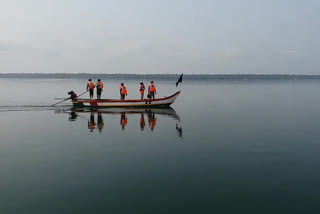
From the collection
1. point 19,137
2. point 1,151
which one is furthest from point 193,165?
point 19,137

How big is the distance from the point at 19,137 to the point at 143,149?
8.01 metres

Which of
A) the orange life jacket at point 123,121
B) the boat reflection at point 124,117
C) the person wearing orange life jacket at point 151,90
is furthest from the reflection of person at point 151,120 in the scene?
the person wearing orange life jacket at point 151,90

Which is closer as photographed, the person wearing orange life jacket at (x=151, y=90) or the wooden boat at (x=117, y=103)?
the wooden boat at (x=117, y=103)

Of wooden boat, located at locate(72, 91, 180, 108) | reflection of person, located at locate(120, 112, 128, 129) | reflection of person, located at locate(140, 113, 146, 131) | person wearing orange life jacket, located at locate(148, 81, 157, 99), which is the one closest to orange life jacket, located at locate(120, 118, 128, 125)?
reflection of person, located at locate(120, 112, 128, 129)

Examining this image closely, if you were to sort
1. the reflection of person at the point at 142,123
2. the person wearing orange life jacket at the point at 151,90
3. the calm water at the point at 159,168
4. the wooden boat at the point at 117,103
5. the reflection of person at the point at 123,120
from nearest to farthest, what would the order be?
the calm water at the point at 159,168
the reflection of person at the point at 142,123
the reflection of person at the point at 123,120
the wooden boat at the point at 117,103
the person wearing orange life jacket at the point at 151,90

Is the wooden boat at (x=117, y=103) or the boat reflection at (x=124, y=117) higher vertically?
the wooden boat at (x=117, y=103)

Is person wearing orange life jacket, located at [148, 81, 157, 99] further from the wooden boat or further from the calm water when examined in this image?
the calm water

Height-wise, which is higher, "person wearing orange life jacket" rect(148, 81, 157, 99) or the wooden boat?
"person wearing orange life jacket" rect(148, 81, 157, 99)

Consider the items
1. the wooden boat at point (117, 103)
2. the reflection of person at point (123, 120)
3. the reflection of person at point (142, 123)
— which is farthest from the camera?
the wooden boat at point (117, 103)

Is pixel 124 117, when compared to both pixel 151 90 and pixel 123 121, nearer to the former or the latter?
pixel 123 121

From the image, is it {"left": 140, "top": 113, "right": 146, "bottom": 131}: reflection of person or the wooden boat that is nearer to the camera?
{"left": 140, "top": 113, "right": 146, "bottom": 131}: reflection of person

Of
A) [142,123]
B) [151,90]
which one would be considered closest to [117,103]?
[151,90]

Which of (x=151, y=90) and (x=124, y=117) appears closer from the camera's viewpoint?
(x=124, y=117)

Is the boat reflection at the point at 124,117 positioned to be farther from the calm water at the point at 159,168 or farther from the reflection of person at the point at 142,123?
the calm water at the point at 159,168
